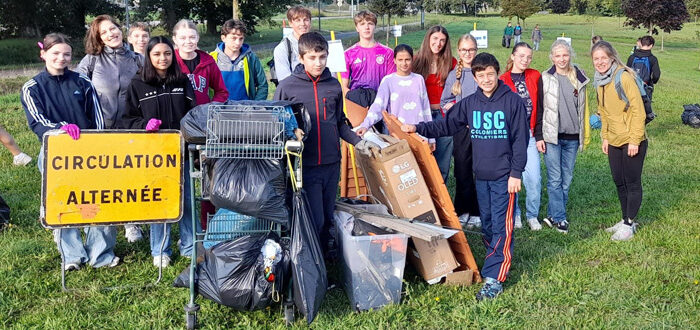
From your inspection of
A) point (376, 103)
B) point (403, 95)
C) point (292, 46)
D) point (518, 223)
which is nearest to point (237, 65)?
point (292, 46)

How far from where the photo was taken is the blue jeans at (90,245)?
204 inches

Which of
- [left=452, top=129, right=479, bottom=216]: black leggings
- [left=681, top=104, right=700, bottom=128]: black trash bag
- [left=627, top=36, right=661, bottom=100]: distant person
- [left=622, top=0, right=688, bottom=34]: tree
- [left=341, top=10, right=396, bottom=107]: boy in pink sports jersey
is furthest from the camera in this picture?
[left=622, top=0, right=688, bottom=34]: tree

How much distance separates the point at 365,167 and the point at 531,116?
1.81 metres

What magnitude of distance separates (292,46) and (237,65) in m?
0.61

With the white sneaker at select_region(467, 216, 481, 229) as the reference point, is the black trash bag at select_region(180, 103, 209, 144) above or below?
above

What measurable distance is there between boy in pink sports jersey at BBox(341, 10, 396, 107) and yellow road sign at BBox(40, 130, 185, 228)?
2.34 m

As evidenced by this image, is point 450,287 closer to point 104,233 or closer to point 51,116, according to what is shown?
point 104,233

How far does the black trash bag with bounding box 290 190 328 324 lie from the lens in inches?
157

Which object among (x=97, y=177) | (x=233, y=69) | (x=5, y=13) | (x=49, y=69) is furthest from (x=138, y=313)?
(x=5, y=13)

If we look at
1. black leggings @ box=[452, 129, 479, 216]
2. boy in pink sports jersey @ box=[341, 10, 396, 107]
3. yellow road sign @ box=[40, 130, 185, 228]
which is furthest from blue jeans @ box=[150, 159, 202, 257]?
black leggings @ box=[452, 129, 479, 216]

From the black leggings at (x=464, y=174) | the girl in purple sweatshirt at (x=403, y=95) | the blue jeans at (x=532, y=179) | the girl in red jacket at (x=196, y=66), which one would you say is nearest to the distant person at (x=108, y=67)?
the girl in red jacket at (x=196, y=66)

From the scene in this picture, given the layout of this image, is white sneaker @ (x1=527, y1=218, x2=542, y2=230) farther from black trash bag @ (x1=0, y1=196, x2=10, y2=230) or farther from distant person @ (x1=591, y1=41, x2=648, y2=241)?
black trash bag @ (x1=0, y1=196, x2=10, y2=230)

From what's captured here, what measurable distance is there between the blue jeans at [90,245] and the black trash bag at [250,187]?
1.73 meters

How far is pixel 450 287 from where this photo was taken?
484 centimetres
